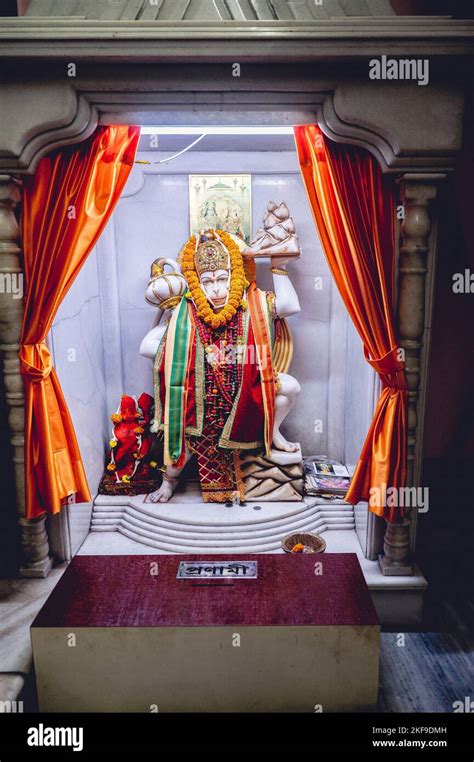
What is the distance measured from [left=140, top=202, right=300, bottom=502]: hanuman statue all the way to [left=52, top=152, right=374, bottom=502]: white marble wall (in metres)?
0.41

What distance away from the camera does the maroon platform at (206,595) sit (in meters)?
2.49

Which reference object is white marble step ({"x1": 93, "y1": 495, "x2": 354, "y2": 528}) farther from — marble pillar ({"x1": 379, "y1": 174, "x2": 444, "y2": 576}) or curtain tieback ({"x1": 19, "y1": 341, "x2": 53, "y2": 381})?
curtain tieback ({"x1": 19, "y1": 341, "x2": 53, "y2": 381})

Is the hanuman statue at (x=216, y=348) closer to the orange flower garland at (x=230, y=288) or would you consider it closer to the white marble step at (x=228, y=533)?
the orange flower garland at (x=230, y=288)

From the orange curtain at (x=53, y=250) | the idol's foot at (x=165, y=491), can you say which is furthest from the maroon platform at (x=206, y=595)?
the idol's foot at (x=165, y=491)

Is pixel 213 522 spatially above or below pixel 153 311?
below

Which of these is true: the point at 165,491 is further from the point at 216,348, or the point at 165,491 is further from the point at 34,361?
the point at 34,361

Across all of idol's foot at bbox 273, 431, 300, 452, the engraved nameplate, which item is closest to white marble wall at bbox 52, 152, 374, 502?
idol's foot at bbox 273, 431, 300, 452

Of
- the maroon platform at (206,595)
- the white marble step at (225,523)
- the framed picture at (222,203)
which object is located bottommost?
the white marble step at (225,523)

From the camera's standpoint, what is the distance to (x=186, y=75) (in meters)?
2.66

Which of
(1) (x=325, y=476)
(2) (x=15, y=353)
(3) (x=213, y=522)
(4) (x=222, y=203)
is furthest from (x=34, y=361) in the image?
(1) (x=325, y=476)

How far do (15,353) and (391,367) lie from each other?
77.7 inches

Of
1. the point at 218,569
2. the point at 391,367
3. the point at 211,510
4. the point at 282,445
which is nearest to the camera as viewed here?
the point at 218,569

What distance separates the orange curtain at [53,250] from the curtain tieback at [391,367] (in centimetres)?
164

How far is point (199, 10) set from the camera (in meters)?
2.62
